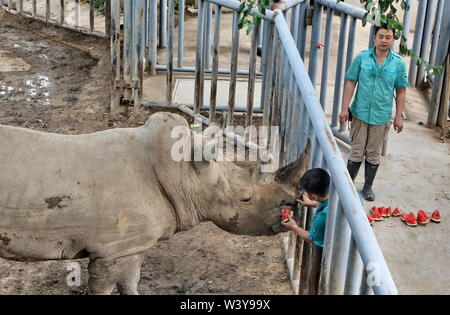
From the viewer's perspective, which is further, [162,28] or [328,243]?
[162,28]

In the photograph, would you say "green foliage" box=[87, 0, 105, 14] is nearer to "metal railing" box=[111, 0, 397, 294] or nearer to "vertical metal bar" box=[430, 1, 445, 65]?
"metal railing" box=[111, 0, 397, 294]

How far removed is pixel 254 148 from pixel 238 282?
1951 millimetres

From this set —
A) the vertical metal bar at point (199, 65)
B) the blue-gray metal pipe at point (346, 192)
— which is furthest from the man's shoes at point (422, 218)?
the vertical metal bar at point (199, 65)

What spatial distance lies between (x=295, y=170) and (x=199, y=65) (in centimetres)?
361

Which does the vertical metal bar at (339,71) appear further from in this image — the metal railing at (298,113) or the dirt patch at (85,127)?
the dirt patch at (85,127)

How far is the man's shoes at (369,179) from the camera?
6.46 m

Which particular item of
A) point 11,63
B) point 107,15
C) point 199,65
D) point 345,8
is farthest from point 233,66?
point 11,63

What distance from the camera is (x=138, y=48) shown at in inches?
331

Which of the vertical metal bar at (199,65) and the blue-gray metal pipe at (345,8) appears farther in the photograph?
the vertical metal bar at (199,65)

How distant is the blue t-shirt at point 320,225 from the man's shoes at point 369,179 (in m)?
2.15

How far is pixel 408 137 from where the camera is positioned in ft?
25.5

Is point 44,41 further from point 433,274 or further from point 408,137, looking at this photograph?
point 433,274

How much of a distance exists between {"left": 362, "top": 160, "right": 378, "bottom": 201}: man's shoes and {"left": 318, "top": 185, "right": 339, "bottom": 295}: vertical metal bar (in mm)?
2453

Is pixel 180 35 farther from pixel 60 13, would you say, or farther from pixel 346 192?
pixel 346 192
